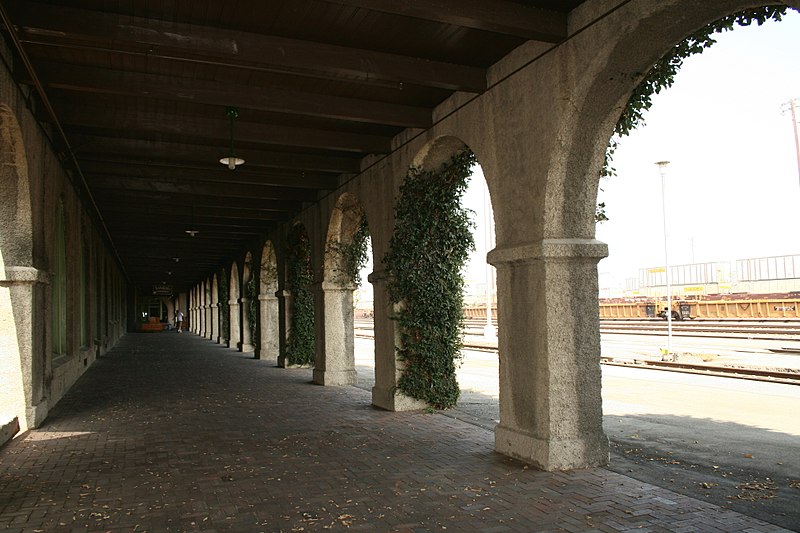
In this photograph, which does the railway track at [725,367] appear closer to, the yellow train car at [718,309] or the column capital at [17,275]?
the yellow train car at [718,309]

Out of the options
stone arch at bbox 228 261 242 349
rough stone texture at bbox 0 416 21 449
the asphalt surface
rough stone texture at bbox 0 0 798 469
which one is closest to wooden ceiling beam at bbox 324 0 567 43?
rough stone texture at bbox 0 0 798 469

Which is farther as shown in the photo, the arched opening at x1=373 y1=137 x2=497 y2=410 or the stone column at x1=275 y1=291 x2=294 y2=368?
the stone column at x1=275 y1=291 x2=294 y2=368

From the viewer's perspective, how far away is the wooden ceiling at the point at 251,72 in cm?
537

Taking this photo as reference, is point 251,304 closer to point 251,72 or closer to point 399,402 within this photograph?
point 399,402

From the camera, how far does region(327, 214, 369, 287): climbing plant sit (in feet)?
38.6

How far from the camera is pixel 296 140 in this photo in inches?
350

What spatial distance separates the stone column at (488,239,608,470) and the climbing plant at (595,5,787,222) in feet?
2.54

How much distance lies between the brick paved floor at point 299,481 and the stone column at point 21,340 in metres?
0.42

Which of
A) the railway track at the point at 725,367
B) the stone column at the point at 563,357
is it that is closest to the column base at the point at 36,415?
the railway track at the point at 725,367

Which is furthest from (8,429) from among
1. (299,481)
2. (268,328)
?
(268,328)

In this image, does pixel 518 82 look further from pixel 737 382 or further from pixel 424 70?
pixel 737 382

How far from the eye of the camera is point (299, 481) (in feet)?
17.6

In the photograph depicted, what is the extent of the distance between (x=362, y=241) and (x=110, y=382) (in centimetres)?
611

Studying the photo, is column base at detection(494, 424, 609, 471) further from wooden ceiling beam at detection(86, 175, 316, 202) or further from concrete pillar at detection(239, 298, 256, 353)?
concrete pillar at detection(239, 298, 256, 353)
